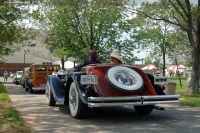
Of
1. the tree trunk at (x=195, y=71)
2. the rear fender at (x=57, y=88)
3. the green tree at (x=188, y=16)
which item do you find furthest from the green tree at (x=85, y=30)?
the rear fender at (x=57, y=88)

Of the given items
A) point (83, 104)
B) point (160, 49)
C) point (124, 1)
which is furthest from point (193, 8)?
point (160, 49)

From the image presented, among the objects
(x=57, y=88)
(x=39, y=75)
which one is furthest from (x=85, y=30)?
(x=57, y=88)

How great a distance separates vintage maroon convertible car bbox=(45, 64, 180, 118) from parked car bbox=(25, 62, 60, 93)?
10.2m

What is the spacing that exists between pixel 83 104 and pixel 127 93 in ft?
3.52

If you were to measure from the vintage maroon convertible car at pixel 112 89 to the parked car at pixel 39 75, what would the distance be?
1022 centimetres

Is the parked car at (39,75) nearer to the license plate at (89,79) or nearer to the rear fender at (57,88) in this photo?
the rear fender at (57,88)

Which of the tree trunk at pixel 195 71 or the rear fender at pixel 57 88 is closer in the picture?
the rear fender at pixel 57 88

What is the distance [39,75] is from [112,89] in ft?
39.1

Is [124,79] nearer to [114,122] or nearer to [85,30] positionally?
[114,122]

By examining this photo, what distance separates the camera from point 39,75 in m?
18.7

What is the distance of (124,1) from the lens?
1522cm

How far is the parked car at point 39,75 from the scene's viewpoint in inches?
721

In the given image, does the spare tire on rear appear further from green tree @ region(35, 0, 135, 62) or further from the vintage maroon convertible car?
green tree @ region(35, 0, 135, 62)

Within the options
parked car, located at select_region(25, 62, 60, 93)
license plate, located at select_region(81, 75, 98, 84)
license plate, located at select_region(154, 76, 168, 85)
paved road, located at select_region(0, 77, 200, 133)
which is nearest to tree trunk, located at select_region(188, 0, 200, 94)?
paved road, located at select_region(0, 77, 200, 133)
